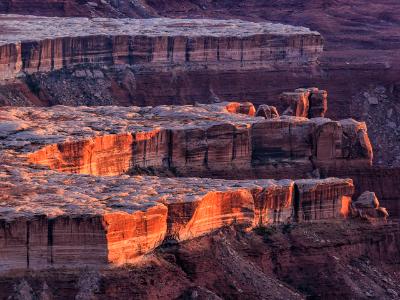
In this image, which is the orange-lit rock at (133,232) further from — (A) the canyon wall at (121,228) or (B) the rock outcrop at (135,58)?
(B) the rock outcrop at (135,58)

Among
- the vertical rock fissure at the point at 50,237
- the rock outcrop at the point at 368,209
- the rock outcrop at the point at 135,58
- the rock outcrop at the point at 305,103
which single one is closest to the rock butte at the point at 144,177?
the vertical rock fissure at the point at 50,237

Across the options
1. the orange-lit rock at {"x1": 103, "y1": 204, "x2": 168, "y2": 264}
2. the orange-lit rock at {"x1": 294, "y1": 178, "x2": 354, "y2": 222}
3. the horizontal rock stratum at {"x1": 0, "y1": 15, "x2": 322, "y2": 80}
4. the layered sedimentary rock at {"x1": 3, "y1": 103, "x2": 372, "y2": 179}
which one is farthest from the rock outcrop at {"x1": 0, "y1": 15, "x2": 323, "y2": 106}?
the orange-lit rock at {"x1": 103, "y1": 204, "x2": 168, "y2": 264}

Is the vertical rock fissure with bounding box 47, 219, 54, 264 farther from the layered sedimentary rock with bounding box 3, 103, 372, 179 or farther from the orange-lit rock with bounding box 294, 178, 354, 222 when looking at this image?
the orange-lit rock with bounding box 294, 178, 354, 222

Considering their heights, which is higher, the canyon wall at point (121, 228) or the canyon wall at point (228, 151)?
the canyon wall at point (121, 228)

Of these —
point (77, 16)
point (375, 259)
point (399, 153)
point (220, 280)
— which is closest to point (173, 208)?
point (220, 280)

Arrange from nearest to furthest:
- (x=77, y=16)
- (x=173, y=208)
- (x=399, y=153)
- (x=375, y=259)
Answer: (x=173, y=208) → (x=375, y=259) → (x=399, y=153) → (x=77, y=16)

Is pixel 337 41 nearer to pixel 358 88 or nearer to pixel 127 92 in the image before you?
pixel 358 88
